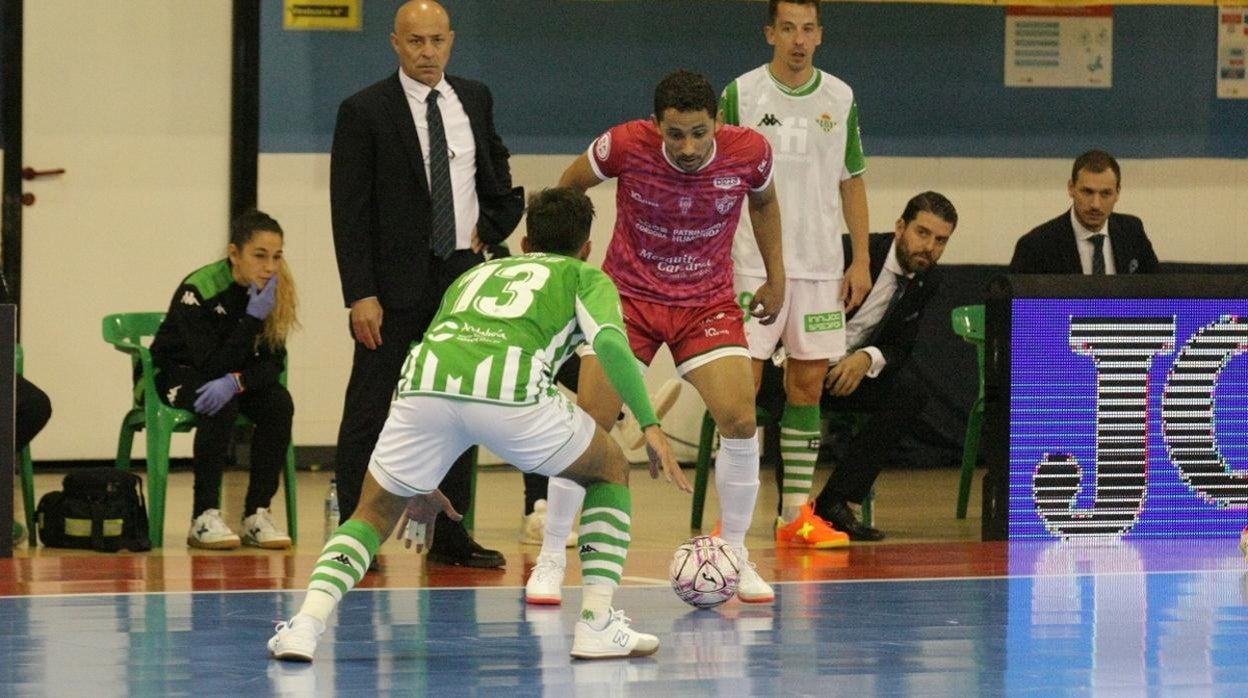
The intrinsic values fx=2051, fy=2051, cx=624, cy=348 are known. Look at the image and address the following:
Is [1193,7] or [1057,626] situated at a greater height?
[1193,7]

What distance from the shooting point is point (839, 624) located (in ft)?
20.9

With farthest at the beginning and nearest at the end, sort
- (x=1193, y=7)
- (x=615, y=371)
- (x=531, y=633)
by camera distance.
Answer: (x=1193, y=7)
(x=531, y=633)
(x=615, y=371)

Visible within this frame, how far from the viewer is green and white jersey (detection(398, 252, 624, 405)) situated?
17.9 ft

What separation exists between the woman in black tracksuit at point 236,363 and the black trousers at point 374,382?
1.00m

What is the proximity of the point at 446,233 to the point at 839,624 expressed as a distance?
224cm

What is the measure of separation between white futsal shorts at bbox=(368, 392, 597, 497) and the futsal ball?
1059 millimetres

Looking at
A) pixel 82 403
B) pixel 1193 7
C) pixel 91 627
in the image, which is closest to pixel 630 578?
pixel 91 627

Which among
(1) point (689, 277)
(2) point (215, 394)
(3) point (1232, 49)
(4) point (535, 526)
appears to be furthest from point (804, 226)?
(3) point (1232, 49)

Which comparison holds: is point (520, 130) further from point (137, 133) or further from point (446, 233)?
point (446, 233)

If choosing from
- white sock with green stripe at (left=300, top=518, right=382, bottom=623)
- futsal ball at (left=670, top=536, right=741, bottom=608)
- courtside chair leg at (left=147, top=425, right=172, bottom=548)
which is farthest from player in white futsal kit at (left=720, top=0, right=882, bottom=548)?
white sock with green stripe at (left=300, top=518, right=382, bottom=623)

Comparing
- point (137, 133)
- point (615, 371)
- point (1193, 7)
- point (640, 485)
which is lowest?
point (640, 485)

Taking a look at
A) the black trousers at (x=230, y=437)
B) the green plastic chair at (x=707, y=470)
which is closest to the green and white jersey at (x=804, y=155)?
the green plastic chair at (x=707, y=470)

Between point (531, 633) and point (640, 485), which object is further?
point (640, 485)

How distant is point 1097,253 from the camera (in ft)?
30.1
